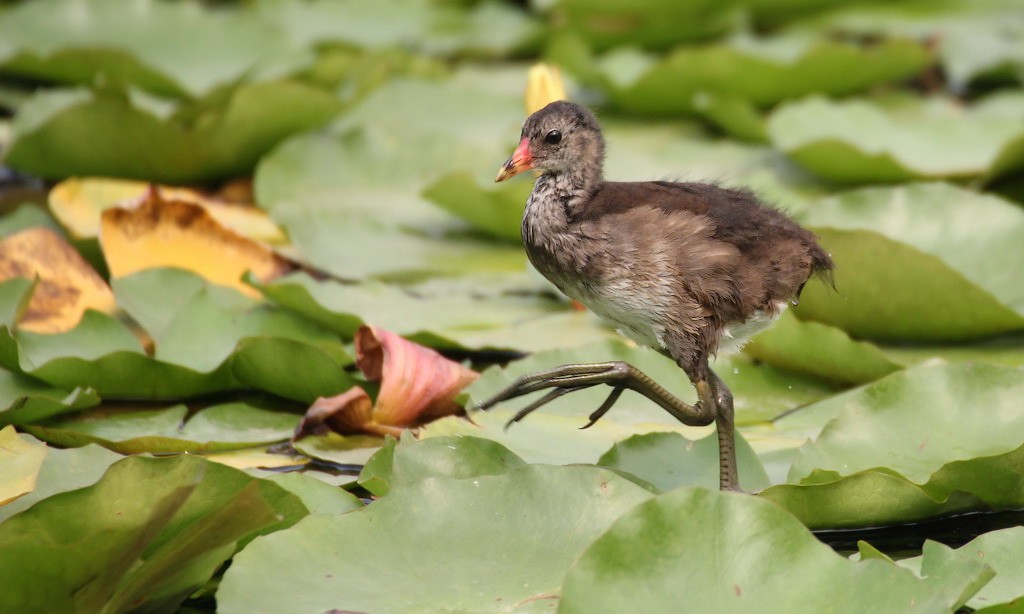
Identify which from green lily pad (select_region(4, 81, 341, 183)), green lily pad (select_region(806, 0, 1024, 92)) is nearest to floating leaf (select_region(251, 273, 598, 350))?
green lily pad (select_region(4, 81, 341, 183))

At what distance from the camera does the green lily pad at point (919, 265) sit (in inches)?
118

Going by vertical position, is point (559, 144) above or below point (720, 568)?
above

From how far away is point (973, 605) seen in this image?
1.95m

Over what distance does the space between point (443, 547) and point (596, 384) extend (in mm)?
596

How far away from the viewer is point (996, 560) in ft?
6.61

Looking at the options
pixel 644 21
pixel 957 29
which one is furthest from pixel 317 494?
pixel 957 29

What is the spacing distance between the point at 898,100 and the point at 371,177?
2250 mm

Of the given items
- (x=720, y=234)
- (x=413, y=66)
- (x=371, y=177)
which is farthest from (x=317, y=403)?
(x=413, y=66)

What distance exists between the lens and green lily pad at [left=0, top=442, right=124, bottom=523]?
2158mm

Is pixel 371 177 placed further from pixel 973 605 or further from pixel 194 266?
pixel 973 605

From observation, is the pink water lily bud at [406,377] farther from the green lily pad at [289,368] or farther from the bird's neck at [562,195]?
the bird's neck at [562,195]

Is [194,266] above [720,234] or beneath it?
beneath

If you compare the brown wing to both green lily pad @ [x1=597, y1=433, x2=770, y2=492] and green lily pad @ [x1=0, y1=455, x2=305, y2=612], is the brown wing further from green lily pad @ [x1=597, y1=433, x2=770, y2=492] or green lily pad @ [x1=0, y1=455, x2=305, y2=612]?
green lily pad @ [x1=0, y1=455, x2=305, y2=612]

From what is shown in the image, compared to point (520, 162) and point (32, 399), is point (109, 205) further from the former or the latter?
point (520, 162)
